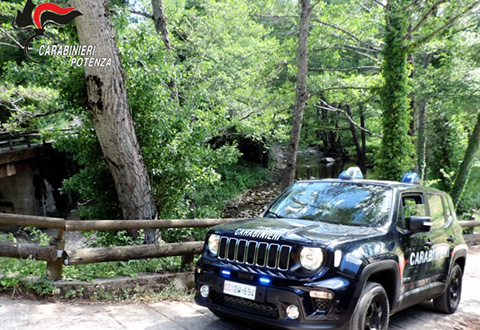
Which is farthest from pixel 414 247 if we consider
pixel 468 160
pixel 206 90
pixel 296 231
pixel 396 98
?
pixel 468 160

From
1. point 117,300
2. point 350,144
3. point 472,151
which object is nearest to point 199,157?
point 117,300

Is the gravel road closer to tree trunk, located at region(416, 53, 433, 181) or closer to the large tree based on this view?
the large tree

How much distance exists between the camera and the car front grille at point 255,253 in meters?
4.27

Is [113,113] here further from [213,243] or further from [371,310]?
[371,310]

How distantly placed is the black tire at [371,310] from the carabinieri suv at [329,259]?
1cm

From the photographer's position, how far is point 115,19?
893 centimetres

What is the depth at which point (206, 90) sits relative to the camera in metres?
15.9

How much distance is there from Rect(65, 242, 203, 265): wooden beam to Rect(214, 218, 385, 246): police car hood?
76.7 inches

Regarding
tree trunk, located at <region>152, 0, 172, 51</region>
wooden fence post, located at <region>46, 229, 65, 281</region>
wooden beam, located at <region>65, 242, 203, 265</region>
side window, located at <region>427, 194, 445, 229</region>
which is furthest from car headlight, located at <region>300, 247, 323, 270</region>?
tree trunk, located at <region>152, 0, 172, 51</region>

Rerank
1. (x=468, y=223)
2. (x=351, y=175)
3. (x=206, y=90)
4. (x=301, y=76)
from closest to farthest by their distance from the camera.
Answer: (x=351, y=175) < (x=301, y=76) < (x=468, y=223) < (x=206, y=90)

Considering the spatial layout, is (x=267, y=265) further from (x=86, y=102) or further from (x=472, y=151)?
(x=472, y=151)

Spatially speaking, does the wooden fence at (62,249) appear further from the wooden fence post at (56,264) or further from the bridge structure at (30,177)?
the bridge structure at (30,177)

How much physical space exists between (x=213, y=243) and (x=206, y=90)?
11610 millimetres

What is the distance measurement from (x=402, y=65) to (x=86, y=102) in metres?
10.7
